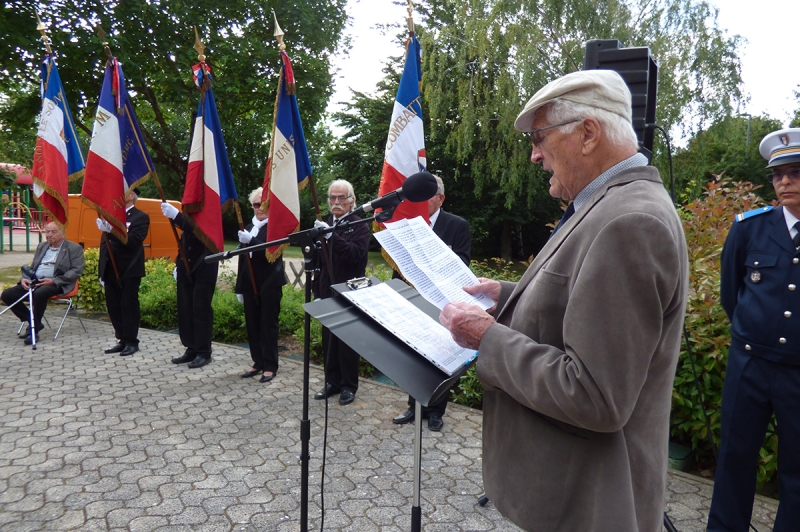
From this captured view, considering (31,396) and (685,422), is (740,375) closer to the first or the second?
(685,422)

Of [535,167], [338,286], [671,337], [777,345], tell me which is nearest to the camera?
[671,337]

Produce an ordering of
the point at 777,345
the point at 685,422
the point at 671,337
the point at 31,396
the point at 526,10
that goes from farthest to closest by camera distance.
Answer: the point at 526,10 → the point at 31,396 → the point at 685,422 → the point at 777,345 → the point at 671,337

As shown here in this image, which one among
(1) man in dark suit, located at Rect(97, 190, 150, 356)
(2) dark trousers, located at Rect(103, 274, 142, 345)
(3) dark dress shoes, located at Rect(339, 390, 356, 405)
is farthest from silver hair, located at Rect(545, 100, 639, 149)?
(2) dark trousers, located at Rect(103, 274, 142, 345)

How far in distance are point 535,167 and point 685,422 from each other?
687 inches

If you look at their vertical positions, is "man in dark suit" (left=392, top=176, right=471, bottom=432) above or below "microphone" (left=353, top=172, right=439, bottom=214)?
below

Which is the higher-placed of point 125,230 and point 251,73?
point 251,73

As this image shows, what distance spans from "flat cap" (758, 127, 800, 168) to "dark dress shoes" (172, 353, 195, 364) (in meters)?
6.19

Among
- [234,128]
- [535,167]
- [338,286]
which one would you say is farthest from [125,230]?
[535,167]

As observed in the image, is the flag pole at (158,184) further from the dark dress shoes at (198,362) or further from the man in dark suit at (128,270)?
the dark dress shoes at (198,362)

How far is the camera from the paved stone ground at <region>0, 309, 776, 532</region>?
3193mm

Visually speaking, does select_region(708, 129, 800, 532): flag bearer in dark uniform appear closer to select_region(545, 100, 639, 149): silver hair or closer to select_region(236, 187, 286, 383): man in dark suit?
select_region(545, 100, 639, 149): silver hair

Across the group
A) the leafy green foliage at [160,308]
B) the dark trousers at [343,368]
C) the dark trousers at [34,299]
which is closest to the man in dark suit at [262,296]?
the dark trousers at [343,368]

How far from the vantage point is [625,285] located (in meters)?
1.21

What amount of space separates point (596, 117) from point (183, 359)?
6332mm
